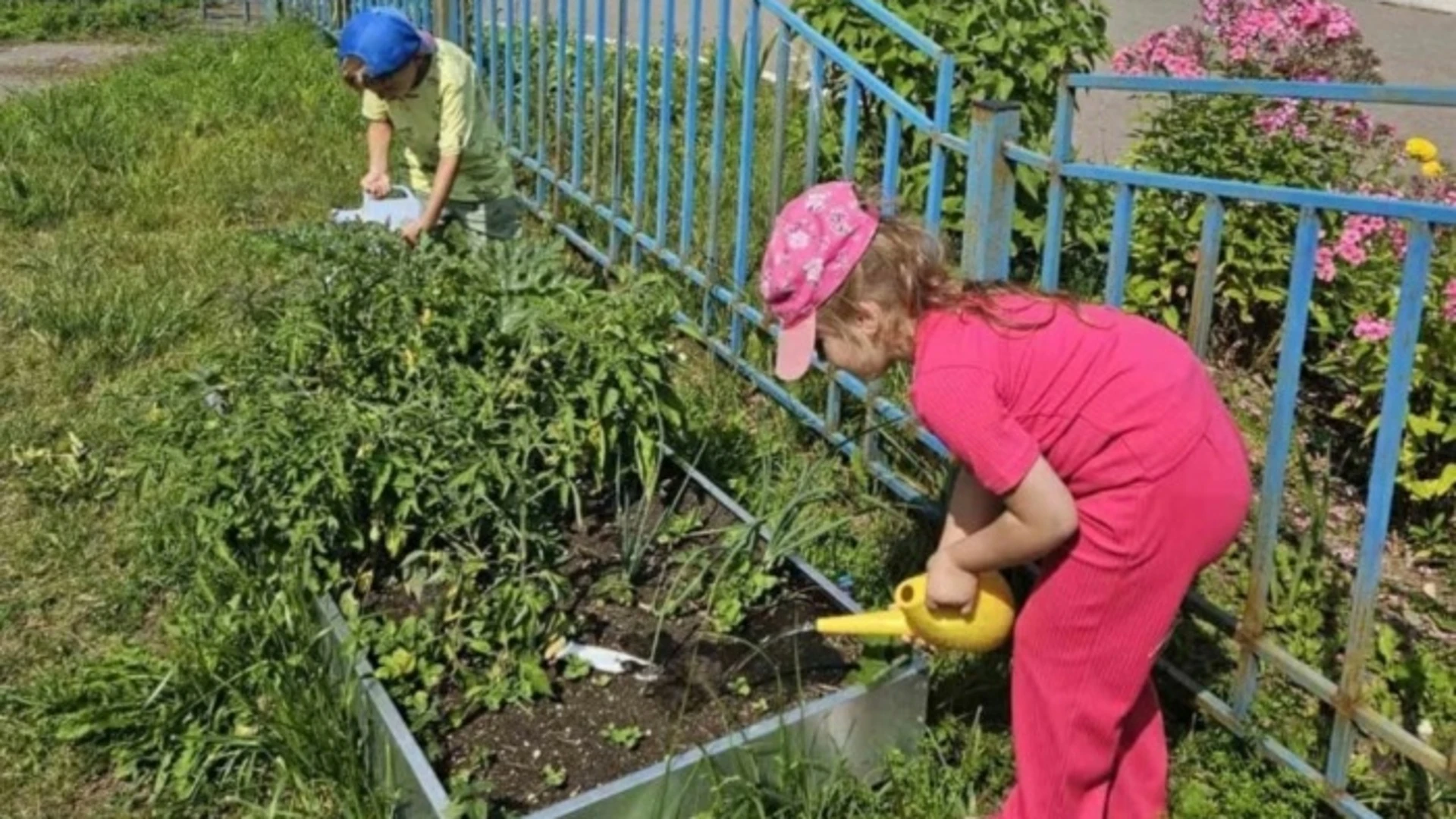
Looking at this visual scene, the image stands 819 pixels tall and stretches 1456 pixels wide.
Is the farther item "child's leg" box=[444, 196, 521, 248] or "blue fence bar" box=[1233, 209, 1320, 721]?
"child's leg" box=[444, 196, 521, 248]

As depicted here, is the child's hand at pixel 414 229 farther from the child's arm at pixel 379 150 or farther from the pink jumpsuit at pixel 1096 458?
the pink jumpsuit at pixel 1096 458

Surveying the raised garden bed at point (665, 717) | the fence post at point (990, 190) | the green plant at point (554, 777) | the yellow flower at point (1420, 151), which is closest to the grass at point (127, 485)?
the raised garden bed at point (665, 717)

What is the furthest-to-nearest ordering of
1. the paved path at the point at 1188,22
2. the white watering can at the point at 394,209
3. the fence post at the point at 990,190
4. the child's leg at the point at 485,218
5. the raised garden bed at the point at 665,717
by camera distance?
1. the paved path at the point at 1188,22
2. the child's leg at the point at 485,218
3. the white watering can at the point at 394,209
4. the fence post at the point at 990,190
5. the raised garden bed at the point at 665,717

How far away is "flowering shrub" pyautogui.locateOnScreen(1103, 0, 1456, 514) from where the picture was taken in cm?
382

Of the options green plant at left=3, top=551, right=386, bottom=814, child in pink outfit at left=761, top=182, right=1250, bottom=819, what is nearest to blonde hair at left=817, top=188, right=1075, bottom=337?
child in pink outfit at left=761, top=182, right=1250, bottom=819

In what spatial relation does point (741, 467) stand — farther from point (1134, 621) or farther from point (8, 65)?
point (8, 65)

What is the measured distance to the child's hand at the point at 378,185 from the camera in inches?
193

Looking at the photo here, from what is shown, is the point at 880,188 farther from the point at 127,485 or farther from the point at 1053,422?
the point at 127,485

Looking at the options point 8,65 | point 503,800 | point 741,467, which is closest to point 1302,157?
point 741,467

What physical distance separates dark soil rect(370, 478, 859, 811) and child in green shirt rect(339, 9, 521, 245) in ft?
5.21

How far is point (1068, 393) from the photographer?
7.64 ft

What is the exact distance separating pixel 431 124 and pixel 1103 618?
321 centimetres

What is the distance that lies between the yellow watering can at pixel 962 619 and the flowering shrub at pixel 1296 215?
1564 mm

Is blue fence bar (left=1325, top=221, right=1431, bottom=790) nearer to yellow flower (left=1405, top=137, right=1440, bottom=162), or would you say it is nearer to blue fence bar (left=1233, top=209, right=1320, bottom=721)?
blue fence bar (left=1233, top=209, right=1320, bottom=721)
